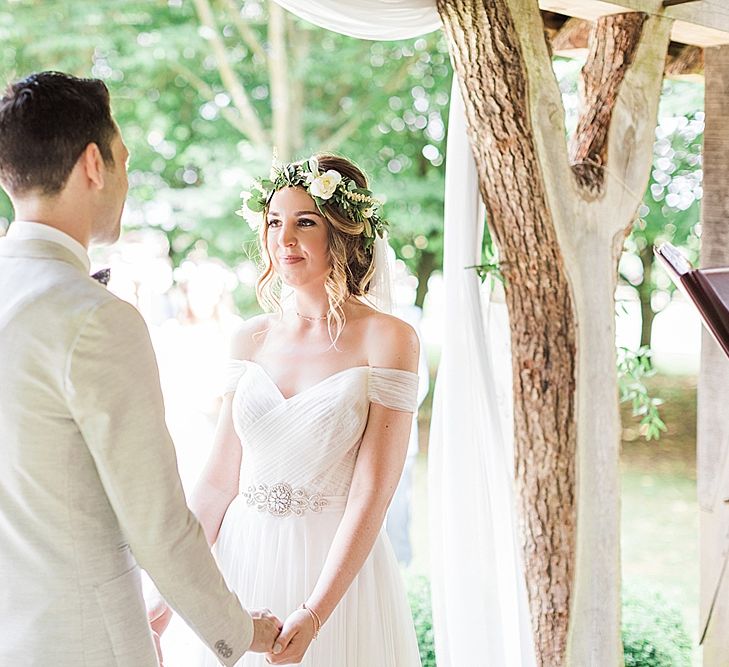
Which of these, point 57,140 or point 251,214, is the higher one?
point 57,140

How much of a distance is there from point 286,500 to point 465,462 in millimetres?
813

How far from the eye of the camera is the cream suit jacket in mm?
1484

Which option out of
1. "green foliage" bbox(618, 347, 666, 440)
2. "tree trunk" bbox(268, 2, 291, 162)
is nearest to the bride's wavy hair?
"green foliage" bbox(618, 347, 666, 440)

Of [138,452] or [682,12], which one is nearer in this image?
[138,452]

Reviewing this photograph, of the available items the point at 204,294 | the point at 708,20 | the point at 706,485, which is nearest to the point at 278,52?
the point at 204,294

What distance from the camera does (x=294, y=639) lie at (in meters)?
2.06

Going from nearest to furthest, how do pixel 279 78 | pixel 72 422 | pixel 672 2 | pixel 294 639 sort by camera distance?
pixel 72 422
pixel 294 639
pixel 672 2
pixel 279 78

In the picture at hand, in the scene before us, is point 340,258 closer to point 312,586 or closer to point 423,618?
point 312,586

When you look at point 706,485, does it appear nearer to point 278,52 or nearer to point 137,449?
point 137,449

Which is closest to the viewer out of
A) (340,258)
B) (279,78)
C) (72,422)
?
(72,422)

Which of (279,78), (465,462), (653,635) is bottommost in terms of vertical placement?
(653,635)

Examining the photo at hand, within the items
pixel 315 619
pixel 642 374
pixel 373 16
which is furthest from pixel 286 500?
pixel 642 374

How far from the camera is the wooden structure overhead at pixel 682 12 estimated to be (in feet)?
10.5

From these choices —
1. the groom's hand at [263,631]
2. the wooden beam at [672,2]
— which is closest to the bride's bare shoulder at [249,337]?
the groom's hand at [263,631]
